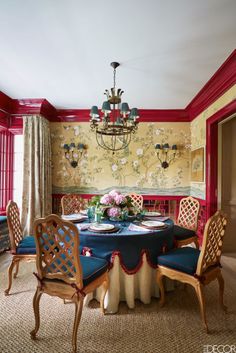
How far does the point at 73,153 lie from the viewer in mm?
4715

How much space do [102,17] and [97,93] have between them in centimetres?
182

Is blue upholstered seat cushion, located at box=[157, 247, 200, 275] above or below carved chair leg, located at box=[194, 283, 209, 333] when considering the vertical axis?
above

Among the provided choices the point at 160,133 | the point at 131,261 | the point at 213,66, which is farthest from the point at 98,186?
the point at 213,66

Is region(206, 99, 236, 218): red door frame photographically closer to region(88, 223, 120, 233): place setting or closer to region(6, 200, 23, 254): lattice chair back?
region(88, 223, 120, 233): place setting

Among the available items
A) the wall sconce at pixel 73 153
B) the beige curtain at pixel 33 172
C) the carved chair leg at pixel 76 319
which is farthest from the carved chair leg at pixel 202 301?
the wall sconce at pixel 73 153

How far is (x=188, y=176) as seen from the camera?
4648 mm

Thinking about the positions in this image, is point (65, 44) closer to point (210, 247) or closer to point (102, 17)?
point (102, 17)

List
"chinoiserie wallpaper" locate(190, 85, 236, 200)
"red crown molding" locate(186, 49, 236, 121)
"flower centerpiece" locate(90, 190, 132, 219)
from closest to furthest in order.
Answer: "flower centerpiece" locate(90, 190, 132, 219)
"red crown molding" locate(186, 49, 236, 121)
"chinoiserie wallpaper" locate(190, 85, 236, 200)

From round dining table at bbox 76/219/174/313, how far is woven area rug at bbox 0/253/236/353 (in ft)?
0.41

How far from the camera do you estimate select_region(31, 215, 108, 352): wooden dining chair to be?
5.49 feet

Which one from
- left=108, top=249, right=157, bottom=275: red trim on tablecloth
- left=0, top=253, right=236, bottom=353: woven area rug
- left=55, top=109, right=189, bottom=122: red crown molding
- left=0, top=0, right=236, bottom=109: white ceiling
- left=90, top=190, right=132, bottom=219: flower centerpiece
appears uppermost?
left=0, top=0, right=236, bottom=109: white ceiling

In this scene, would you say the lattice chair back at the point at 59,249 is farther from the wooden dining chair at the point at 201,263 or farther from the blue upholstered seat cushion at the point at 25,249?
the wooden dining chair at the point at 201,263

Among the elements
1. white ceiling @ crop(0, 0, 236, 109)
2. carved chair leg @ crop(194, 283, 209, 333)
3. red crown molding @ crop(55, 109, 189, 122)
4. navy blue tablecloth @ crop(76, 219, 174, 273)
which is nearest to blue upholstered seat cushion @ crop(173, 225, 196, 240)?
navy blue tablecloth @ crop(76, 219, 174, 273)

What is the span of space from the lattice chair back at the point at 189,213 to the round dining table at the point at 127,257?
1096mm
